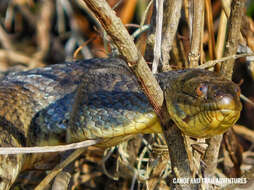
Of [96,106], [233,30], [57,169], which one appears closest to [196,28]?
[233,30]

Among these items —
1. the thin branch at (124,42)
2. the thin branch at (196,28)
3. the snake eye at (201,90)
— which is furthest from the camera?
the thin branch at (196,28)

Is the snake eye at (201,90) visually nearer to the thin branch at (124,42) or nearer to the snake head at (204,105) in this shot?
the snake head at (204,105)

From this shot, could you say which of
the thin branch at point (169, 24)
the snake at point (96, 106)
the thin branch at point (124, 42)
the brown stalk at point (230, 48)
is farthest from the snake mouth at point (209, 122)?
the thin branch at point (169, 24)

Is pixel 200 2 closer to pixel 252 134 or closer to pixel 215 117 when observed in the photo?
pixel 215 117

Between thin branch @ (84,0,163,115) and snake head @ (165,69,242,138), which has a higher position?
thin branch @ (84,0,163,115)

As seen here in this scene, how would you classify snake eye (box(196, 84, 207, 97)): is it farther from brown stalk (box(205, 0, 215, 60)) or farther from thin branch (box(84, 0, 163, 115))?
brown stalk (box(205, 0, 215, 60))

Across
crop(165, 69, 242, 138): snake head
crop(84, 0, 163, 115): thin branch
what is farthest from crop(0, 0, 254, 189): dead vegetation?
crop(165, 69, 242, 138): snake head

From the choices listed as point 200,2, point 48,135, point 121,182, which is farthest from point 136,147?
point 200,2
